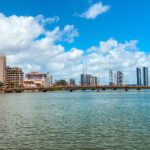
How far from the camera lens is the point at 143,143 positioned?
91.4ft

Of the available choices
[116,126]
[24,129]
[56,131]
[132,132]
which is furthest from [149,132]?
[24,129]

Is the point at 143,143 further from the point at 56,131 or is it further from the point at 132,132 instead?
the point at 56,131

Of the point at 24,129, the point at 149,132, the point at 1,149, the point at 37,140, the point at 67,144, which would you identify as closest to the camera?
the point at 1,149

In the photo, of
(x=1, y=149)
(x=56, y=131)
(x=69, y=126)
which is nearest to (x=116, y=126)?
(x=69, y=126)

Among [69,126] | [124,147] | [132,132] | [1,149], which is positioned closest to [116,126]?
[132,132]

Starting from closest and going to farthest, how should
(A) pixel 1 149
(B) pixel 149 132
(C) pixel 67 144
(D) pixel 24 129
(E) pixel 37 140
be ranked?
1. (A) pixel 1 149
2. (C) pixel 67 144
3. (E) pixel 37 140
4. (B) pixel 149 132
5. (D) pixel 24 129

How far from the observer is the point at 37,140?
2973 centimetres

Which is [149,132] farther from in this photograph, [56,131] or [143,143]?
[56,131]

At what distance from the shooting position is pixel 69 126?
129 feet

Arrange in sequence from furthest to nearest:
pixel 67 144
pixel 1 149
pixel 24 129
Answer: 1. pixel 24 129
2. pixel 67 144
3. pixel 1 149

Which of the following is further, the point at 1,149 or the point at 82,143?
the point at 82,143

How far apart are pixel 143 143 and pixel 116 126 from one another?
1105 centimetres

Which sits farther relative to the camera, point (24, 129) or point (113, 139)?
point (24, 129)

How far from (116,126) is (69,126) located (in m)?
7.87
